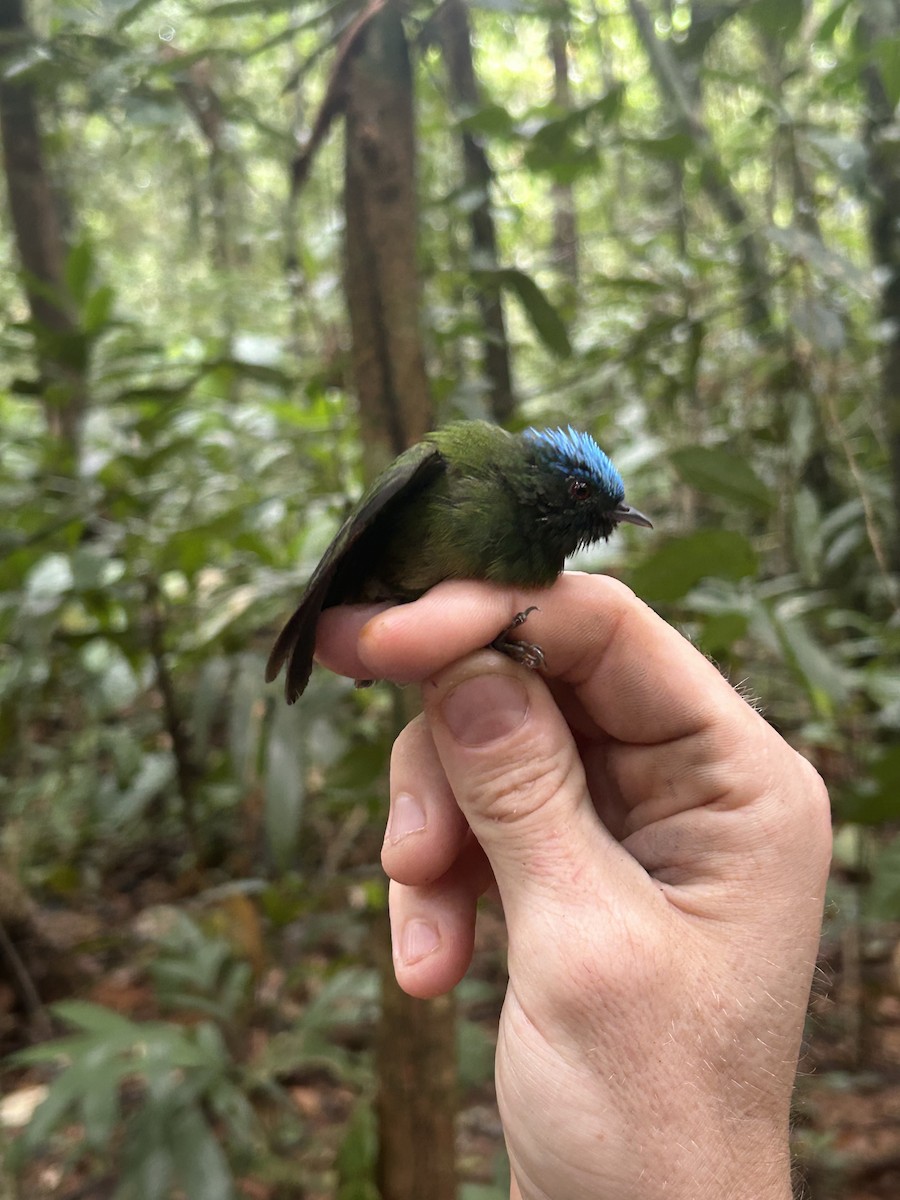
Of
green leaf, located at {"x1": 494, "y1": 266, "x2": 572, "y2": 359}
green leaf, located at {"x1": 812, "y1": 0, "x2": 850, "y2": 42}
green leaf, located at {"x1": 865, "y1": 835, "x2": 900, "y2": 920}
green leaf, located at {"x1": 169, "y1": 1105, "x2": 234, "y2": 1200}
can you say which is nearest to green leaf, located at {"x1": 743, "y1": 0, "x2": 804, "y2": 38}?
green leaf, located at {"x1": 812, "y1": 0, "x2": 850, "y2": 42}

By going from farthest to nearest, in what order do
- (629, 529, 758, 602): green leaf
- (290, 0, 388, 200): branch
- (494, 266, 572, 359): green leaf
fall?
(494, 266, 572, 359): green leaf → (629, 529, 758, 602): green leaf → (290, 0, 388, 200): branch

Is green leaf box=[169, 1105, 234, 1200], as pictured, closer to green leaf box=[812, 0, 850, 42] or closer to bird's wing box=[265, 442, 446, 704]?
bird's wing box=[265, 442, 446, 704]

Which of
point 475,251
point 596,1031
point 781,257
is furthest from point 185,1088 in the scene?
point 781,257

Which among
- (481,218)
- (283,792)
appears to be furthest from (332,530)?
(481,218)

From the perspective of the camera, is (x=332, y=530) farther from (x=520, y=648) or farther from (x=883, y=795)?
(x=883, y=795)

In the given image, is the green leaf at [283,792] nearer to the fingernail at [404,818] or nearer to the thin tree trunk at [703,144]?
the fingernail at [404,818]

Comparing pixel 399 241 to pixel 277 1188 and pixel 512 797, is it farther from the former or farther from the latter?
pixel 277 1188
